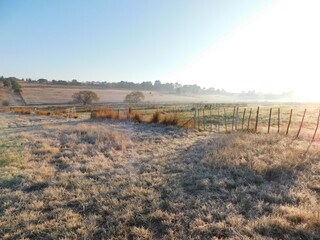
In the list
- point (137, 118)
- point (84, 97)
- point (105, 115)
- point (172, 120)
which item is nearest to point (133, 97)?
point (84, 97)

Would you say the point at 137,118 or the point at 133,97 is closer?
the point at 137,118

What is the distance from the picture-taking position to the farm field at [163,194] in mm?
3076

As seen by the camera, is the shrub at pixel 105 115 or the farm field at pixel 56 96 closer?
the shrub at pixel 105 115

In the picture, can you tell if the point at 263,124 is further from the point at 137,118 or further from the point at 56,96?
the point at 56,96

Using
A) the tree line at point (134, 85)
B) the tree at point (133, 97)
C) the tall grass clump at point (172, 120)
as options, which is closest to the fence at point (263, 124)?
the tall grass clump at point (172, 120)

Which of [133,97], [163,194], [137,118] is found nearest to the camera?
[163,194]

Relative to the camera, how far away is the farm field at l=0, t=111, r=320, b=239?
3076 mm

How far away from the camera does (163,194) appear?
13.9ft

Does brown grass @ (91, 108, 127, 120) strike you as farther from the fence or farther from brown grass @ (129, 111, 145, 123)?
the fence

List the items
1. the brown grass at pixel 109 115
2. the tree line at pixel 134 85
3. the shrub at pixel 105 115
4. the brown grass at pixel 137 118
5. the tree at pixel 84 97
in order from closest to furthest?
the brown grass at pixel 137 118, the brown grass at pixel 109 115, the shrub at pixel 105 115, the tree at pixel 84 97, the tree line at pixel 134 85

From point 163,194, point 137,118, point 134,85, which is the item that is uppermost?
point 134,85

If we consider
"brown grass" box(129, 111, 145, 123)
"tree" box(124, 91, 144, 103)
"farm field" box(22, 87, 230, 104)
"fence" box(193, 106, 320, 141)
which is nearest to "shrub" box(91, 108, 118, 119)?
"brown grass" box(129, 111, 145, 123)

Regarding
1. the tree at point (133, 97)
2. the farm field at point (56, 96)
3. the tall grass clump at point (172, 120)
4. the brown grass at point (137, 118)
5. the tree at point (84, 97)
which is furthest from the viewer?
the tree at point (133, 97)

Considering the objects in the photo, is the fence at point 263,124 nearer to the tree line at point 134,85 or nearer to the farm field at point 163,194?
the farm field at point 163,194
